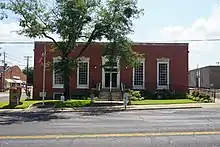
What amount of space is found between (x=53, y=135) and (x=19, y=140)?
4.80 ft

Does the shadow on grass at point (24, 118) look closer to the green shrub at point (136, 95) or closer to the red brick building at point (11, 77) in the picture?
the green shrub at point (136, 95)

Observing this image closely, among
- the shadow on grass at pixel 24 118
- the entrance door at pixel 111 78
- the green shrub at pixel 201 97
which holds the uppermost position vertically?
the entrance door at pixel 111 78

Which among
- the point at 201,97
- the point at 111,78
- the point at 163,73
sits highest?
the point at 163,73

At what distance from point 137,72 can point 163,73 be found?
2.86 metres

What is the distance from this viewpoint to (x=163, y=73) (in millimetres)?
43875

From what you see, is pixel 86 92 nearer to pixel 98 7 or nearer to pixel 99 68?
pixel 99 68

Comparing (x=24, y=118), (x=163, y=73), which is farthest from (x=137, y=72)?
(x=24, y=118)

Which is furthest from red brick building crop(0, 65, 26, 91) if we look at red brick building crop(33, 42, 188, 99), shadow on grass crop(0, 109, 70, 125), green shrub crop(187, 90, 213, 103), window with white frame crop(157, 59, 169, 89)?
shadow on grass crop(0, 109, 70, 125)

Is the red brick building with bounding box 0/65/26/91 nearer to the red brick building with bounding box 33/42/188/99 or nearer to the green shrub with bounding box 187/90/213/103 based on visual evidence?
the red brick building with bounding box 33/42/188/99

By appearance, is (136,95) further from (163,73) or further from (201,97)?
(201,97)

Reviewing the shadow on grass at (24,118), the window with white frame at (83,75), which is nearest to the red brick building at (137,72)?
the window with white frame at (83,75)

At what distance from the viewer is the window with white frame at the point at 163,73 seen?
143 ft

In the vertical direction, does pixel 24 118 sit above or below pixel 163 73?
below

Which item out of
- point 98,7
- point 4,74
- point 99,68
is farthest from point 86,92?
point 4,74
